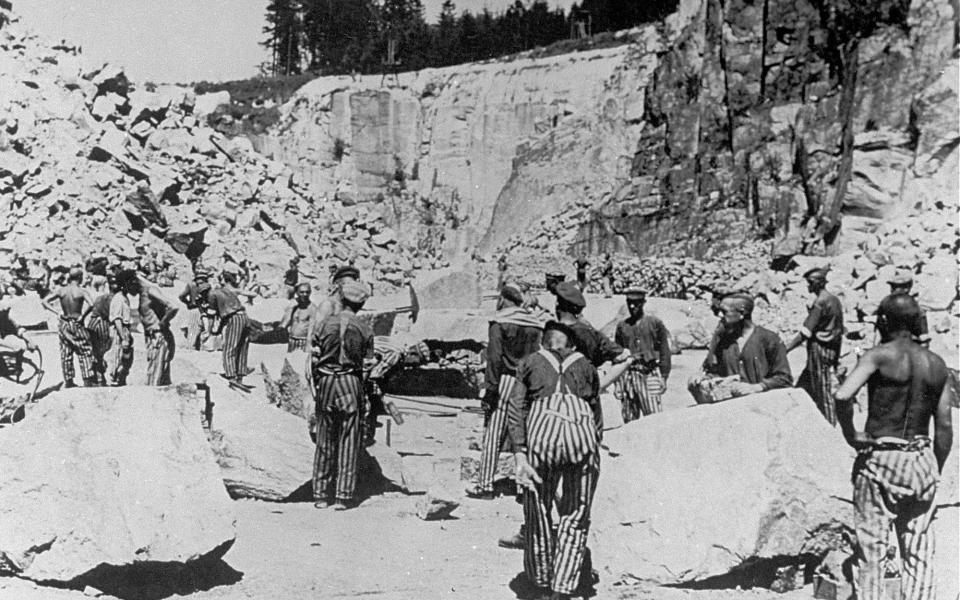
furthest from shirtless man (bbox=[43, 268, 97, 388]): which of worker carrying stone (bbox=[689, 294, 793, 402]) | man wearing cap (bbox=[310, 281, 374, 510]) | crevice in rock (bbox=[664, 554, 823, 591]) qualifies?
crevice in rock (bbox=[664, 554, 823, 591])

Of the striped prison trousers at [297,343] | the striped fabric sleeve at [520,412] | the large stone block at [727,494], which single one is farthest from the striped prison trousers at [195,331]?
the large stone block at [727,494]

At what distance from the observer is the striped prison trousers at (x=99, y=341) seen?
308 inches

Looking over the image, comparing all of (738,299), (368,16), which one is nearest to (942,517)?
(738,299)

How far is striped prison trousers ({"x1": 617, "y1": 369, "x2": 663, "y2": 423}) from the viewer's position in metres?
6.37

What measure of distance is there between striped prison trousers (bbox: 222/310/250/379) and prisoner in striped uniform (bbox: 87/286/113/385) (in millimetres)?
1226

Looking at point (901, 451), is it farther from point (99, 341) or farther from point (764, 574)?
point (99, 341)

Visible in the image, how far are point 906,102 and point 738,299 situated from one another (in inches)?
695

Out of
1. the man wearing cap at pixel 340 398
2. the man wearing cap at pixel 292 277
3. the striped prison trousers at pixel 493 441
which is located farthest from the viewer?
the man wearing cap at pixel 292 277

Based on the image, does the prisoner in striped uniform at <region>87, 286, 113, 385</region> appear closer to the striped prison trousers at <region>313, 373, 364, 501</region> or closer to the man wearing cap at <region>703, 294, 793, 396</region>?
the striped prison trousers at <region>313, 373, 364, 501</region>

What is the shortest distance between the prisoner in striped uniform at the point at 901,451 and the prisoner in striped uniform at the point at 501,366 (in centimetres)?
252

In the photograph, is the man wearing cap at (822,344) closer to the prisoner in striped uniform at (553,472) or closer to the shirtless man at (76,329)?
the prisoner in striped uniform at (553,472)

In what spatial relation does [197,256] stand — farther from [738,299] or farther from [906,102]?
[906,102]

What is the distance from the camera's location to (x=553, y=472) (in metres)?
3.81

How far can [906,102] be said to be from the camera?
1961 centimetres
